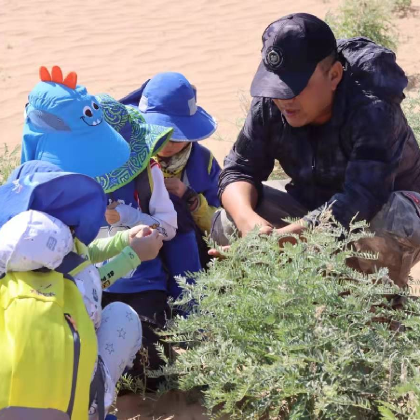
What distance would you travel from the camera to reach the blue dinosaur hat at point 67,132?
2.90 metres

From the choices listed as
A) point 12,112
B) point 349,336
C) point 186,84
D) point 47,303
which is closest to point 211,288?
point 349,336

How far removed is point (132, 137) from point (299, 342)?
1321 millimetres

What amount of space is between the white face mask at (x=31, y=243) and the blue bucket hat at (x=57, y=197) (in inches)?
3.0

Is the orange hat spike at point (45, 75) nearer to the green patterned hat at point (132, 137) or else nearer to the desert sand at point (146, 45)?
the green patterned hat at point (132, 137)

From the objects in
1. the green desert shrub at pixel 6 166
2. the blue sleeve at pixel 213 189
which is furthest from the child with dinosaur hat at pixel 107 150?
the green desert shrub at pixel 6 166

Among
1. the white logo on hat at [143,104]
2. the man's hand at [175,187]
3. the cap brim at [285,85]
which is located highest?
the cap brim at [285,85]

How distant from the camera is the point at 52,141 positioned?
2.91 meters

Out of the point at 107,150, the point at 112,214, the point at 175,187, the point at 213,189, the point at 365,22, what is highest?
the point at 107,150

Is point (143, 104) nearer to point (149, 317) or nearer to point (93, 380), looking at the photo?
point (149, 317)

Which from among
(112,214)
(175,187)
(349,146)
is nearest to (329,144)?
(349,146)

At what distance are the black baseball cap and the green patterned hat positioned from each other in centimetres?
46

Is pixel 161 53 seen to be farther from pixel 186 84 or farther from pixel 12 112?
pixel 186 84

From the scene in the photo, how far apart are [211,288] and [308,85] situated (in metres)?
0.92

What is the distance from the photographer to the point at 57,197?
2.39m
